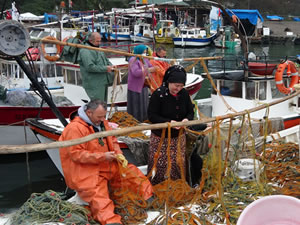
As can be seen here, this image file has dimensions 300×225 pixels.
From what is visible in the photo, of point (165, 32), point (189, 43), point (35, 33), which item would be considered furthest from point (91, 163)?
Answer: point (165, 32)

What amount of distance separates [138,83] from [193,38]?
3226 cm

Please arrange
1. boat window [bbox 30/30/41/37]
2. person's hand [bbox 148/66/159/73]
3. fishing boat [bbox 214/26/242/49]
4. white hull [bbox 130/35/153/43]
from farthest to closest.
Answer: white hull [bbox 130/35/153/43] < fishing boat [bbox 214/26/242/49] < boat window [bbox 30/30/41/37] < person's hand [bbox 148/66/159/73]

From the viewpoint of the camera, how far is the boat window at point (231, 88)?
805 centimetres

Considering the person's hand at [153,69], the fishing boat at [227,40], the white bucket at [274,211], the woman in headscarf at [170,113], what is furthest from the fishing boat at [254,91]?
the fishing boat at [227,40]

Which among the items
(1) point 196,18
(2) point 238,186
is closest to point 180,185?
(2) point 238,186

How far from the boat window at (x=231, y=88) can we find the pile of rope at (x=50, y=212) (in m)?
5.09

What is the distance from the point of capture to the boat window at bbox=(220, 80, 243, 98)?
8.05 m

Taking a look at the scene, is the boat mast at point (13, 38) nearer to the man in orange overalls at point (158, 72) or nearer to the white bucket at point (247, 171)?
the man in orange overalls at point (158, 72)

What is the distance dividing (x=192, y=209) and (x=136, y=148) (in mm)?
2141

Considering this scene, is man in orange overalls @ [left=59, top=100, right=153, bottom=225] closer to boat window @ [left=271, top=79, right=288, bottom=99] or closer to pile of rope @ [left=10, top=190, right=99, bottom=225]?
pile of rope @ [left=10, top=190, right=99, bottom=225]

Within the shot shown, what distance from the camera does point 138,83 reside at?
23.4ft

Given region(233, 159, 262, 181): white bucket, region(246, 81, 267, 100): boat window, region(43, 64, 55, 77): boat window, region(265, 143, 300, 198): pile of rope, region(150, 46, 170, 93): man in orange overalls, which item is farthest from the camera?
region(43, 64, 55, 77): boat window

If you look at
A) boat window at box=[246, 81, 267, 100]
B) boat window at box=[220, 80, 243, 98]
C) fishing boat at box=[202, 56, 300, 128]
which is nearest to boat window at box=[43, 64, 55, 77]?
fishing boat at box=[202, 56, 300, 128]

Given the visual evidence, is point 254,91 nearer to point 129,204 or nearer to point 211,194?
point 211,194
